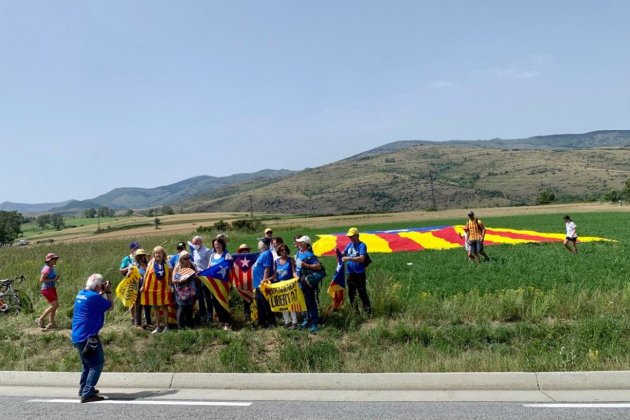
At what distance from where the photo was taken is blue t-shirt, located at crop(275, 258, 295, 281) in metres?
9.84

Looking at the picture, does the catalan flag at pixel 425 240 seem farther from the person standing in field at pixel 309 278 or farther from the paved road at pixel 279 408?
the paved road at pixel 279 408

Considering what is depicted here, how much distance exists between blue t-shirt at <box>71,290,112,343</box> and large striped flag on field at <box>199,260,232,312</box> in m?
3.09

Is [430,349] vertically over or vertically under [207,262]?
under

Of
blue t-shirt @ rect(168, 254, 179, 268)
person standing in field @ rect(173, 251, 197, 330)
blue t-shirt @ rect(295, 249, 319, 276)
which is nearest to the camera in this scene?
blue t-shirt @ rect(295, 249, 319, 276)

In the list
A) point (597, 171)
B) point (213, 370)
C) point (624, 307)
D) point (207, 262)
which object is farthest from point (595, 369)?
point (597, 171)

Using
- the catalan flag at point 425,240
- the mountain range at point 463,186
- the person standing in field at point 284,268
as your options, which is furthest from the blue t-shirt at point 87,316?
the mountain range at point 463,186

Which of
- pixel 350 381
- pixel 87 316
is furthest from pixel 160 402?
pixel 350 381

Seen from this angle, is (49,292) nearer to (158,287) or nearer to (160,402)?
(158,287)

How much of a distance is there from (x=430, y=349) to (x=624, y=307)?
406 centimetres

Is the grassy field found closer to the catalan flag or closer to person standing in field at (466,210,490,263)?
person standing in field at (466,210,490,263)

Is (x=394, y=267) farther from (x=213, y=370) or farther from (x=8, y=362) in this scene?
(x=8, y=362)

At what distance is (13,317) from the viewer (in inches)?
455

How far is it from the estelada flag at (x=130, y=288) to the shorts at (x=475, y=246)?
11168mm

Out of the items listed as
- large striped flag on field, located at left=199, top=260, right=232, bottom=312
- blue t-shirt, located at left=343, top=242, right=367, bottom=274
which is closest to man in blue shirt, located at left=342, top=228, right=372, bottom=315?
blue t-shirt, located at left=343, top=242, right=367, bottom=274
